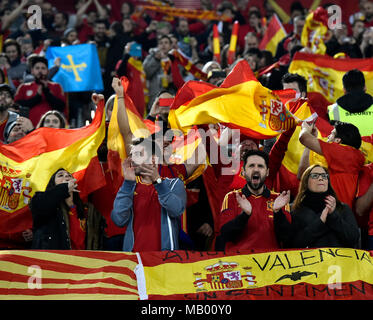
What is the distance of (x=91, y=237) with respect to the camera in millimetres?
7516

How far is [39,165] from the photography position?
7.83m

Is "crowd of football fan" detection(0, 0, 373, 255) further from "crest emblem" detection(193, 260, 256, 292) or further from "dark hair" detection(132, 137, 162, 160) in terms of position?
"crest emblem" detection(193, 260, 256, 292)

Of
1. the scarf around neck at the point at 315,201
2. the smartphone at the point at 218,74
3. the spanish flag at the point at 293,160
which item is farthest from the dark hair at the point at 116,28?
the scarf around neck at the point at 315,201

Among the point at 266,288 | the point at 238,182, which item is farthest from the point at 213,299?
Answer: the point at 238,182

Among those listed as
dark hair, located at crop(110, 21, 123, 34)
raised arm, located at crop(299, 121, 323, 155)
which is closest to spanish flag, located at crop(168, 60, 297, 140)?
raised arm, located at crop(299, 121, 323, 155)

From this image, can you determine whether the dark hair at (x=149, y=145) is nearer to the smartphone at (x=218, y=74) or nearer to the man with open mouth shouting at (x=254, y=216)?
the man with open mouth shouting at (x=254, y=216)

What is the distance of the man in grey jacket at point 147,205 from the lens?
20.7 feet

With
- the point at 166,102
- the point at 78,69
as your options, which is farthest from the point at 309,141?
the point at 78,69

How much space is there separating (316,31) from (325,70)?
1557 mm

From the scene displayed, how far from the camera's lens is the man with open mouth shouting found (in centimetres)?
627

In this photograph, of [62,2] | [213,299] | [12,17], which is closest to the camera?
[213,299]

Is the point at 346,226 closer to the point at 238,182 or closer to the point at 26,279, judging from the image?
the point at 238,182
